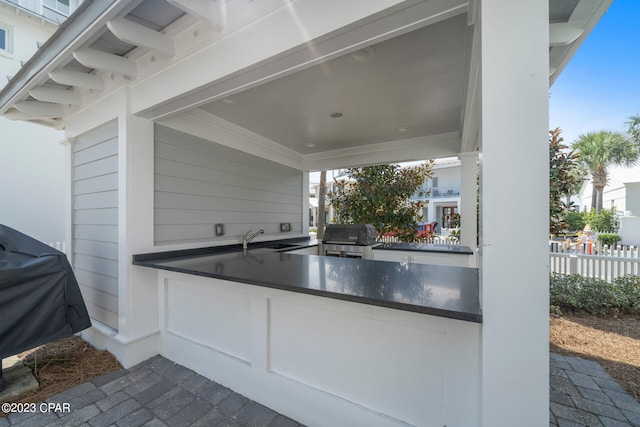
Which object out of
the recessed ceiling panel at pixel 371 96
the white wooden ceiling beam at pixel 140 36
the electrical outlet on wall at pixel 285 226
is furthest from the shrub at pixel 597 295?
the white wooden ceiling beam at pixel 140 36

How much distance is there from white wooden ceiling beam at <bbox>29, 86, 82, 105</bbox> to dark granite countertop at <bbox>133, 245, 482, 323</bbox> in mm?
1871

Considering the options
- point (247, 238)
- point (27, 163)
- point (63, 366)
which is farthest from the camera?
point (27, 163)

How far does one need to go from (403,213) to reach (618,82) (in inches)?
351

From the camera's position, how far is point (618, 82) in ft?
26.1

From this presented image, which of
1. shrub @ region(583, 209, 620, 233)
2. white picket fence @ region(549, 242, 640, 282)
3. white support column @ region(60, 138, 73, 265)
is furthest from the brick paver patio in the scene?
shrub @ region(583, 209, 620, 233)

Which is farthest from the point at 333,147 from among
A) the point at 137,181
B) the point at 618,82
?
the point at 618,82

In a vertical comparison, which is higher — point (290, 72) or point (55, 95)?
A: point (55, 95)

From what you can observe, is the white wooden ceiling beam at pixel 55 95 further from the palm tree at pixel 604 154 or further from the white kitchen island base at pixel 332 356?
the palm tree at pixel 604 154

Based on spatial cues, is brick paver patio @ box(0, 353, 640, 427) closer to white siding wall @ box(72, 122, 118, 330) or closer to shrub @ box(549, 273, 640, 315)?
white siding wall @ box(72, 122, 118, 330)

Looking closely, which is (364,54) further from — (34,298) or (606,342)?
(606,342)

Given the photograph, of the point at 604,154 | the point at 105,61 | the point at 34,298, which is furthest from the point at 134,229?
the point at 604,154

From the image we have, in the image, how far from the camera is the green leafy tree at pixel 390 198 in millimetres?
5086

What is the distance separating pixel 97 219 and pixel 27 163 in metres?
4.62

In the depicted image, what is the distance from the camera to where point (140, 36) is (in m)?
1.74
